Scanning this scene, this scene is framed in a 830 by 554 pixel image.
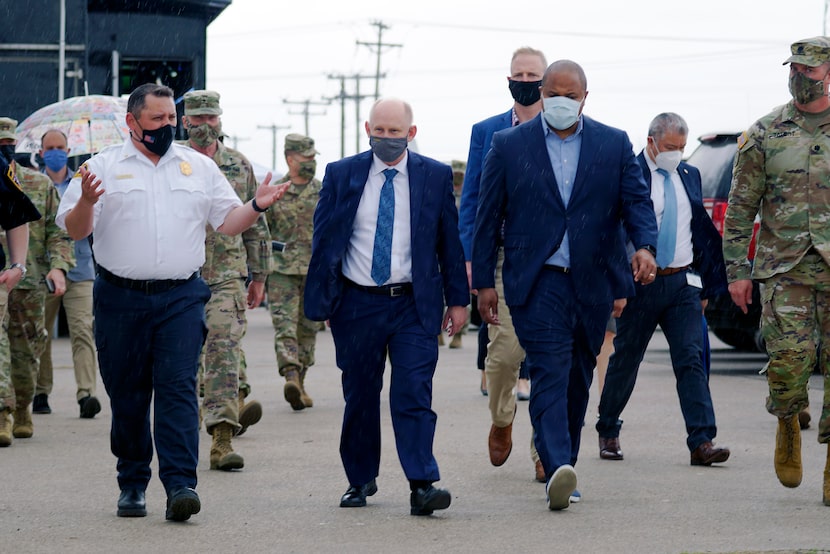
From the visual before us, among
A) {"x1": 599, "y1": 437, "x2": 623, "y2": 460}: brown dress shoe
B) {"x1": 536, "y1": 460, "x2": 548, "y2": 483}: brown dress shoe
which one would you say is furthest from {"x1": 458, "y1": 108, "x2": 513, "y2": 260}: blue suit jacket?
{"x1": 599, "y1": 437, "x2": 623, "y2": 460}: brown dress shoe

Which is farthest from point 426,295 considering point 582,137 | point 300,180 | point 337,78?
point 337,78

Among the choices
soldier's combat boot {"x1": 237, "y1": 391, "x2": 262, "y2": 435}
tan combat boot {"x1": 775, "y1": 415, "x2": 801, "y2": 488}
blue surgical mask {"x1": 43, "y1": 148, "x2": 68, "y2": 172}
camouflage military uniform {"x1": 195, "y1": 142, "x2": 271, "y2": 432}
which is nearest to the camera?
tan combat boot {"x1": 775, "y1": 415, "x2": 801, "y2": 488}

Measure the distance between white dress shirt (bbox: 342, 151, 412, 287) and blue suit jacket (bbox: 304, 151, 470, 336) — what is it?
0.16ft

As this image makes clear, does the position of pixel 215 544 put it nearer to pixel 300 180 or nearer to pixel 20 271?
pixel 20 271

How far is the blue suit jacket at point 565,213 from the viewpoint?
7.20m

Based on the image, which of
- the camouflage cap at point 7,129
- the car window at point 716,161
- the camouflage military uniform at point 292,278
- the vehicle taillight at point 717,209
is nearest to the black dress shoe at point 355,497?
the camouflage cap at point 7,129

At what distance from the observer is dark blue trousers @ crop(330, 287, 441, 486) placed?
7.11m

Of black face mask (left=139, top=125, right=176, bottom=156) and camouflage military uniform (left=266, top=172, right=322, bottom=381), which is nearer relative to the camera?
black face mask (left=139, top=125, right=176, bottom=156)

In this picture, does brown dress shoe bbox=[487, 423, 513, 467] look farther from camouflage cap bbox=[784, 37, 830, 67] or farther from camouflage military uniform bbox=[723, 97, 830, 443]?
camouflage cap bbox=[784, 37, 830, 67]

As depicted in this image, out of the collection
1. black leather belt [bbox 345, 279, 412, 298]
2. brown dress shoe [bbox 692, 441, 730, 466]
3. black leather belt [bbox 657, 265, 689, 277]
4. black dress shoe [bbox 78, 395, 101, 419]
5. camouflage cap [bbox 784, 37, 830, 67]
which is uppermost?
camouflage cap [bbox 784, 37, 830, 67]

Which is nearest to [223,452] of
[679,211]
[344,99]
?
[679,211]

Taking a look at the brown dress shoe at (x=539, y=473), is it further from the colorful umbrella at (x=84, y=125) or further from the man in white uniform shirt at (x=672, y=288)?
the colorful umbrella at (x=84, y=125)

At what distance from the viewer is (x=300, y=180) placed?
504 inches

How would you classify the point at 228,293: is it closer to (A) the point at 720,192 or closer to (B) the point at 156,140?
(B) the point at 156,140
